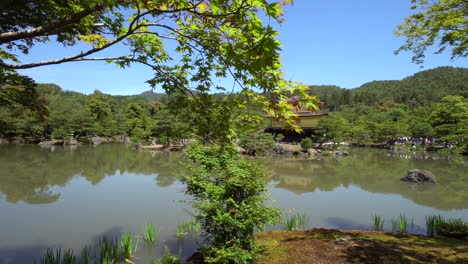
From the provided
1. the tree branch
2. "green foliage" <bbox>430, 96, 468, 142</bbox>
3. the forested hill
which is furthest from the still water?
the forested hill

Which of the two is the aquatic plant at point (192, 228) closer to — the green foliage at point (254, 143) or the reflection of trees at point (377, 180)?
the reflection of trees at point (377, 180)

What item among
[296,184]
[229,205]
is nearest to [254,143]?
[296,184]

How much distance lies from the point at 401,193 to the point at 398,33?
8.12m

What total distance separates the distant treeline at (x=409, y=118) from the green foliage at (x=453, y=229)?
5.37 ft

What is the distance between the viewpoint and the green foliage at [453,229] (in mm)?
5914

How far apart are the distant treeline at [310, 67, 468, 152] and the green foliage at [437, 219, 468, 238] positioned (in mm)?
1635

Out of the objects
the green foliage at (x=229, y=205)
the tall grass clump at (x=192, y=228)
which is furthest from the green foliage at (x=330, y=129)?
the green foliage at (x=229, y=205)

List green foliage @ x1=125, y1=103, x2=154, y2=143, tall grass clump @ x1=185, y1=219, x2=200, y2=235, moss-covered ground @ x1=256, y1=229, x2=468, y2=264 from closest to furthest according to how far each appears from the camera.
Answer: moss-covered ground @ x1=256, y1=229, x2=468, y2=264 → tall grass clump @ x1=185, y1=219, x2=200, y2=235 → green foliage @ x1=125, y1=103, x2=154, y2=143

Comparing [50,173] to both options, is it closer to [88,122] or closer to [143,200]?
[143,200]

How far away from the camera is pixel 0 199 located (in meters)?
10.1

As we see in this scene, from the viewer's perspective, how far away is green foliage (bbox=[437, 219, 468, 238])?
5.91m

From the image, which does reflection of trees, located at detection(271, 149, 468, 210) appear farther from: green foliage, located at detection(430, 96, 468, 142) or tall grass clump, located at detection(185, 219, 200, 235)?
tall grass clump, located at detection(185, 219, 200, 235)

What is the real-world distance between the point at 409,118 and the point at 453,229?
133 feet

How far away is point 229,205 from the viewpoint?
445 cm
